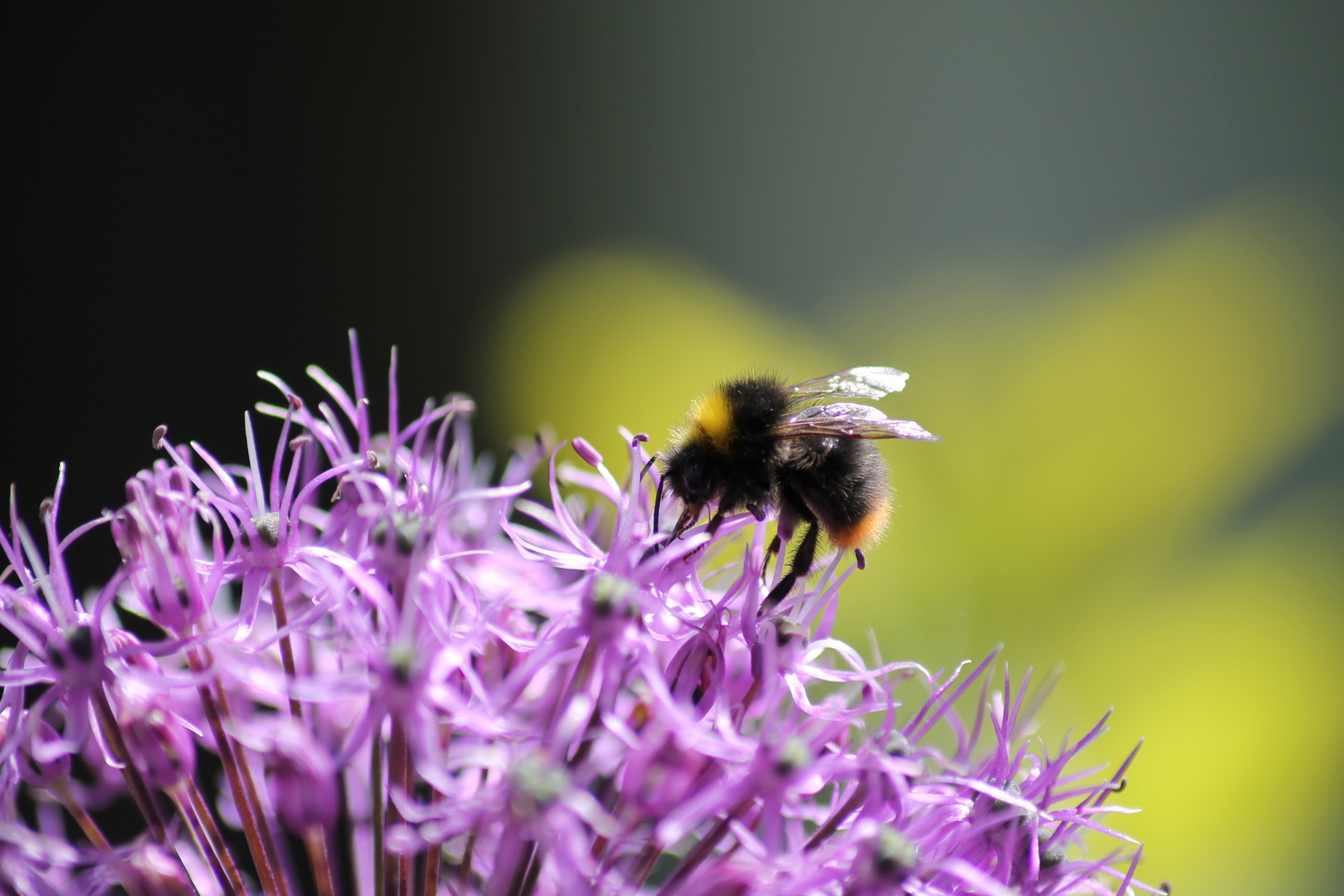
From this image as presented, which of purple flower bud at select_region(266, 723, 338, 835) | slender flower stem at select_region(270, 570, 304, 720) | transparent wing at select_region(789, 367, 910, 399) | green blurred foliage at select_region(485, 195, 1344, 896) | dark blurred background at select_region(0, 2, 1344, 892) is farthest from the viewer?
dark blurred background at select_region(0, 2, 1344, 892)

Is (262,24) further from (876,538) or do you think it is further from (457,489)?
(876,538)

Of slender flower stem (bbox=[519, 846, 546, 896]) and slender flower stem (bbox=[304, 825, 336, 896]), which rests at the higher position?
slender flower stem (bbox=[519, 846, 546, 896])

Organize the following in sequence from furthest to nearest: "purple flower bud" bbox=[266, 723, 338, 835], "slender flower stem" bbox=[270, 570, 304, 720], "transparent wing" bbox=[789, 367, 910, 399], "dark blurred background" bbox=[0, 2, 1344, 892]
Result: "dark blurred background" bbox=[0, 2, 1344, 892], "transparent wing" bbox=[789, 367, 910, 399], "slender flower stem" bbox=[270, 570, 304, 720], "purple flower bud" bbox=[266, 723, 338, 835]

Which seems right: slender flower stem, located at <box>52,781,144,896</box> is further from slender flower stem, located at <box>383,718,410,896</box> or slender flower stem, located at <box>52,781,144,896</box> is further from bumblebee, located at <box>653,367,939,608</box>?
bumblebee, located at <box>653,367,939,608</box>

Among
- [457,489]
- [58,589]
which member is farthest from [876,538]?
[58,589]

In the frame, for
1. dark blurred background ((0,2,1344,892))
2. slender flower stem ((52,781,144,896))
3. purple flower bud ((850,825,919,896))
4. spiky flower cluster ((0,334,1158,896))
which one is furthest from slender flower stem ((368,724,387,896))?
dark blurred background ((0,2,1344,892))

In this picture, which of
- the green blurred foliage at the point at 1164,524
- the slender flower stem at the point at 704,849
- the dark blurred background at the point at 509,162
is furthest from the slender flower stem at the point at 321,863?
the dark blurred background at the point at 509,162

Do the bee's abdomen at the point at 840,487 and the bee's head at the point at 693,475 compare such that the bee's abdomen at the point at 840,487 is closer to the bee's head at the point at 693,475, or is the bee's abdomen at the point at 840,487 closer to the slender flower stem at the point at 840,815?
the bee's head at the point at 693,475

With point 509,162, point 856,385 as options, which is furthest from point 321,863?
point 509,162
